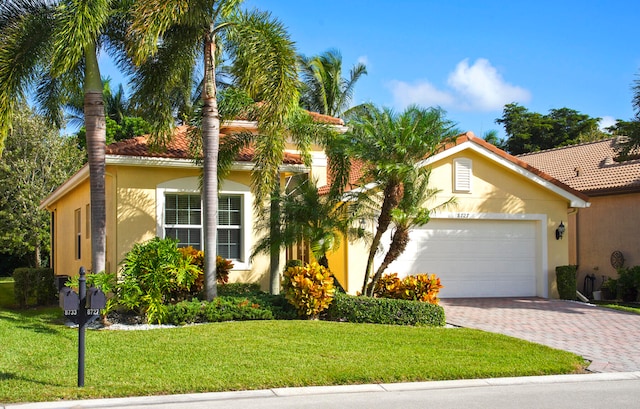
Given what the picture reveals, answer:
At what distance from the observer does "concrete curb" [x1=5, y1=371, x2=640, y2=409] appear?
7496 millimetres

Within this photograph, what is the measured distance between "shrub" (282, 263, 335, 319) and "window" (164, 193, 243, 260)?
3.13 meters

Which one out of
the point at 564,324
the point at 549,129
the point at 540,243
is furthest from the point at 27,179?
the point at 549,129

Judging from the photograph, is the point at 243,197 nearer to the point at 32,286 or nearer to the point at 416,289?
the point at 416,289

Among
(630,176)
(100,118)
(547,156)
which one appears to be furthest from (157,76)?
(547,156)

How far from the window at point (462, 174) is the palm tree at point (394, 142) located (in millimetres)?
4416

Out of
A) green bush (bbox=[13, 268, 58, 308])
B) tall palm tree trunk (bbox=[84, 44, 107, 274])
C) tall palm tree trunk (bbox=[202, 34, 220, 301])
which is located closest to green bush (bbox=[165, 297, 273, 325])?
tall palm tree trunk (bbox=[202, 34, 220, 301])

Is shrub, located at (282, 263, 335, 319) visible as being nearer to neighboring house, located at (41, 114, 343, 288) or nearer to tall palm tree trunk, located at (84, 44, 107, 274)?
neighboring house, located at (41, 114, 343, 288)

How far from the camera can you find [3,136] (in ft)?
40.0

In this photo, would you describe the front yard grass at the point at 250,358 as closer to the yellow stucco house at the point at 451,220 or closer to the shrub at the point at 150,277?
the shrub at the point at 150,277

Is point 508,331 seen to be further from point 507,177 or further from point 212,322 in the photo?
point 507,177

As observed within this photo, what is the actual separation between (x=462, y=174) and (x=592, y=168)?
8.30 m

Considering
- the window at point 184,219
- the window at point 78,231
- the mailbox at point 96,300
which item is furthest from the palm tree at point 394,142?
the window at point 78,231

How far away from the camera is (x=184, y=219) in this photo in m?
15.9

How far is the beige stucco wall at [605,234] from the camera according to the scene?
2150cm
